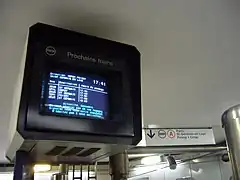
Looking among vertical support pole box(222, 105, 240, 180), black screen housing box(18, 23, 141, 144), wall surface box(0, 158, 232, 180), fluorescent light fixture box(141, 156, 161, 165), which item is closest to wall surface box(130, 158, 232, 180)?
wall surface box(0, 158, 232, 180)

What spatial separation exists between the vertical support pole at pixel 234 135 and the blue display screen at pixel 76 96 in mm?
604

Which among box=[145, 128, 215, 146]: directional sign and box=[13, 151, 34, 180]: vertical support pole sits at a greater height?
box=[145, 128, 215, 146]: directional sign

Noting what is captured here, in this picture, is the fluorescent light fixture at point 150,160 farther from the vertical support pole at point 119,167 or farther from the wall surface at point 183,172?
the vertical support pole at point 119,167

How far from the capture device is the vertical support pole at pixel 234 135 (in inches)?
55.0

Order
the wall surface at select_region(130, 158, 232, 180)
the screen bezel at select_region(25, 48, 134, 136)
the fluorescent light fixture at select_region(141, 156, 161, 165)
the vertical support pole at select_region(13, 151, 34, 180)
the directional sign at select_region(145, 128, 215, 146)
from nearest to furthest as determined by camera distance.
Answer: the screen bezel at select_region(25, 48, 134, 136)
the vertical support pole at select_region(13, 151, 34, 180)
the directional sign at select_region(145, 128, 215, 146)
the wall surface at select_region(130, 158, 232, 180)
the fluorescent light fixture at select_region(141, 156, 161, 165)

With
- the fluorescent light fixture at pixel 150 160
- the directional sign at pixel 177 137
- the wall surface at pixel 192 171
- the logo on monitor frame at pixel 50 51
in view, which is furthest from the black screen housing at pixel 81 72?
the fluorescent light fixture at pixel 150 160

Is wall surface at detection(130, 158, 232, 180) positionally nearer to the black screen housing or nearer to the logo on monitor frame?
the black screen housing

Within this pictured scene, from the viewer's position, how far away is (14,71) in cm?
208

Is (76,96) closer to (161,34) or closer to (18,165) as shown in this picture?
(18,165)

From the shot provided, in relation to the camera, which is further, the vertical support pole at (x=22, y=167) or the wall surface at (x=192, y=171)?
the wall surface at (x=192, y=171)

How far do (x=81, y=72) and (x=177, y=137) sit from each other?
71.9 inches

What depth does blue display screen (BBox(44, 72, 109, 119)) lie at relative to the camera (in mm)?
1372

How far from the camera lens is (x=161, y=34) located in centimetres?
172

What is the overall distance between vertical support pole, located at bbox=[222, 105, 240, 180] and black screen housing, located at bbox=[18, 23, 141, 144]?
441 millimetres
